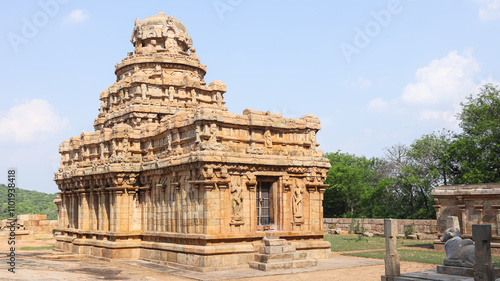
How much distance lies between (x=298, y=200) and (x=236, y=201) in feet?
10.7

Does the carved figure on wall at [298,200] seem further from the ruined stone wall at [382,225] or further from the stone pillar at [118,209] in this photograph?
the ruined stone wall at [382,225]

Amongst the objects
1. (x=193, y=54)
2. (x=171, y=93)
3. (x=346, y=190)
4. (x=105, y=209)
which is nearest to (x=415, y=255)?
(x=171, y=93)

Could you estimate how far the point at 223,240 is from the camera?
791 inches

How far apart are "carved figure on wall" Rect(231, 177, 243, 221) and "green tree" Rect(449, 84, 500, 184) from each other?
2149 centimetres

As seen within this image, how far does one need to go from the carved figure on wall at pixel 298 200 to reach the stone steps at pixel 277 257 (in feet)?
6.41

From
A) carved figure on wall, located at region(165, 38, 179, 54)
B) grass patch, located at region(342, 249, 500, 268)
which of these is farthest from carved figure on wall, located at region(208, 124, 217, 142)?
carved figure on wall, located at region(165, 38, 179, 54)

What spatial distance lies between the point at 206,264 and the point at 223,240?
3.89ft

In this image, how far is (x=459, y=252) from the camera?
1477cm

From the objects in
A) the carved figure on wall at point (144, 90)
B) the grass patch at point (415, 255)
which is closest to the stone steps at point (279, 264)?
the grass patch at point (415, 255)

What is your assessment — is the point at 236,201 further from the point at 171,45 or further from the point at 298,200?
the point at 171,45

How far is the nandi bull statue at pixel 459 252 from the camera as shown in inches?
569

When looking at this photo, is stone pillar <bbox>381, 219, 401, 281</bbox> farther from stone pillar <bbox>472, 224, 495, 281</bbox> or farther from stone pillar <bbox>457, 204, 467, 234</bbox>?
stone pillar <bbox>457, 204, 467, 234</bbox>

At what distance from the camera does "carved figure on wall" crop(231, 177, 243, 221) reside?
2056cm

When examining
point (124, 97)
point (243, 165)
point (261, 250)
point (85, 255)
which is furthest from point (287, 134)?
point (85, 255)
